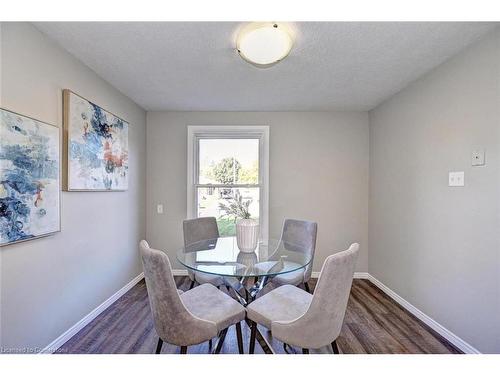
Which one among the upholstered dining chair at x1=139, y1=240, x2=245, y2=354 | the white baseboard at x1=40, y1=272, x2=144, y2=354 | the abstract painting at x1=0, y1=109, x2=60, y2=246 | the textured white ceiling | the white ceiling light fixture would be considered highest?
the textured white ceiling

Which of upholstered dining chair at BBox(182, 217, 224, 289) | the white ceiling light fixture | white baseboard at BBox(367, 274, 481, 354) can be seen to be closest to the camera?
the white ceiling light fixture

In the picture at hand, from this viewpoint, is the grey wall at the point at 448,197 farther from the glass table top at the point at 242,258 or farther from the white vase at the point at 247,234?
the white vase at the point at 247,234

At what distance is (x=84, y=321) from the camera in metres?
2.05

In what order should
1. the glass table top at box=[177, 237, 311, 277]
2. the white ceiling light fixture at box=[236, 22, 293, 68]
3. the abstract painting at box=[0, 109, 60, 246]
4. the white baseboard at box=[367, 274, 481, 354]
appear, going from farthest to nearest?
the white baseboard at box=[367, 274, 481, 354]
the glass table top at box=[177, 237, 311, 277]
the white ceiling light fixture at box=[236, 22, 293, 68]
the abstract painting at box=[0, 109, 60, 246]

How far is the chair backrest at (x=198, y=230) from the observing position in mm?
2520

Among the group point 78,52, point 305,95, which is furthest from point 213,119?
point 78,52

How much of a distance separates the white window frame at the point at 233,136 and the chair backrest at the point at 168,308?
197cm

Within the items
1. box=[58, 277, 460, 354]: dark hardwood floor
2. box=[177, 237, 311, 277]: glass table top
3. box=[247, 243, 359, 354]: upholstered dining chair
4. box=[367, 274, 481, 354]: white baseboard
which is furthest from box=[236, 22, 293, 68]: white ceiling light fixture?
box=[367, 274, 481, 354]: white baseboard

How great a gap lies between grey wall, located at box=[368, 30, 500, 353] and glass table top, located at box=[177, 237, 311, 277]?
45.6 inches

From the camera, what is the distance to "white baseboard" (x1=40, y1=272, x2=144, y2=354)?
1711mm

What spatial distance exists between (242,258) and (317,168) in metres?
1.93

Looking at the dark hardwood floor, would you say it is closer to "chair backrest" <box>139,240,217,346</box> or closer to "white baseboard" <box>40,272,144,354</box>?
"white baseboard" <box>40,272,144,354</box>

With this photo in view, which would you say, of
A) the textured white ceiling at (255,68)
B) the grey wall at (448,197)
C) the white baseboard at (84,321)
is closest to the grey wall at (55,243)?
the white baseboard at (84,321)

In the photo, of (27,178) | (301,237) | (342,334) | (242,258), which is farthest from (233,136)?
(342,334)
